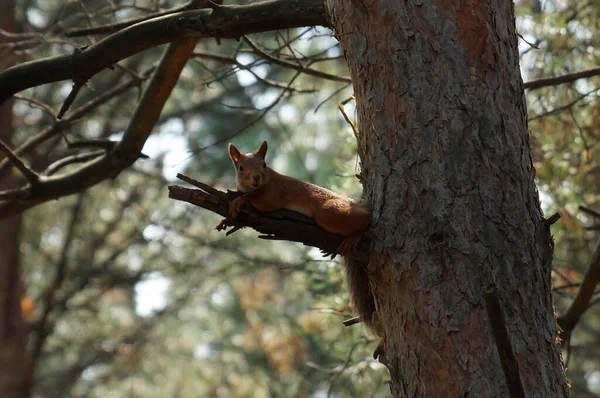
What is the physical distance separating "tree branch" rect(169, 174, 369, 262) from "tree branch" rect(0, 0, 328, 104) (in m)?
0.79

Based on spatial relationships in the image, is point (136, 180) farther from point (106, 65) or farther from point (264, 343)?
point (106, 65)

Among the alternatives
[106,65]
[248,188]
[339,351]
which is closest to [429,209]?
[248,188]

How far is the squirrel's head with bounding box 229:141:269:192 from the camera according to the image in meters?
3.06

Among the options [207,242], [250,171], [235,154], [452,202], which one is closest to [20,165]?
[235,154]

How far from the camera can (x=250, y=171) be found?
3160mm

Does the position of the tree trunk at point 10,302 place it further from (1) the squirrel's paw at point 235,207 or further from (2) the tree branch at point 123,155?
(1) the squirrel's paw at point 235,207

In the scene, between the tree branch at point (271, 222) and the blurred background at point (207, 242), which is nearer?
the tree branch at point (271, 222)

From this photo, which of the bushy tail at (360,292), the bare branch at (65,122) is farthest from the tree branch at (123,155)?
the bushy tail at (360,292)

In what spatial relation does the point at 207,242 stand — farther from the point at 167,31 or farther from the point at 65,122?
the point at 167,31

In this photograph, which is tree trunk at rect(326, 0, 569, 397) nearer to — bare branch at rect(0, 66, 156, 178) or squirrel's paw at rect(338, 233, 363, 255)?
squirrel's paw at rect(338, 233, 363, 255)

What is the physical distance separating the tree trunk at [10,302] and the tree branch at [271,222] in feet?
17.5

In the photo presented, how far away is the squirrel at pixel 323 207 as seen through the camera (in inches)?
101

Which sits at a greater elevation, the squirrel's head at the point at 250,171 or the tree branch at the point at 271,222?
the squirrel's head at the point at 250,171

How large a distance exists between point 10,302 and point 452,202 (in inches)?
241
